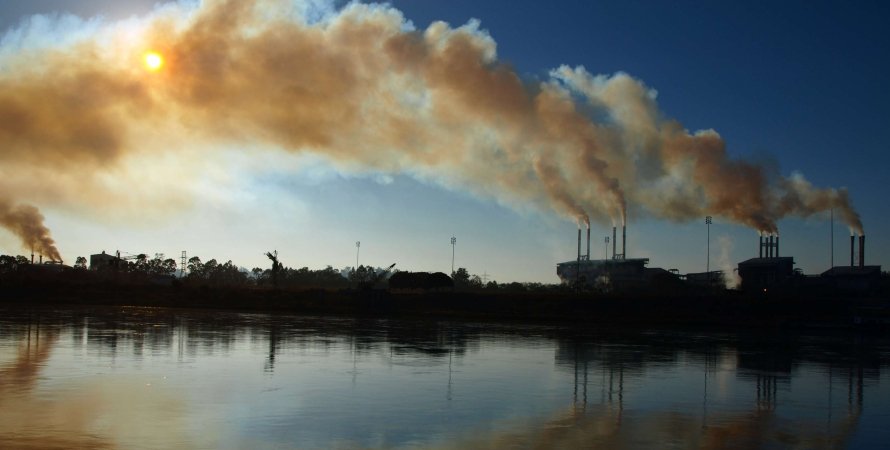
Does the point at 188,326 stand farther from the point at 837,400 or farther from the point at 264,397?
the point at 837,400

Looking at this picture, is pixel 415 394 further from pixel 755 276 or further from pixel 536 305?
pixel 755 276

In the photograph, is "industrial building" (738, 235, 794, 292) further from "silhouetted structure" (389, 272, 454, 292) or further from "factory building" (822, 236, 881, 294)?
"silhouetted structure" (389, 272, 454, 292)

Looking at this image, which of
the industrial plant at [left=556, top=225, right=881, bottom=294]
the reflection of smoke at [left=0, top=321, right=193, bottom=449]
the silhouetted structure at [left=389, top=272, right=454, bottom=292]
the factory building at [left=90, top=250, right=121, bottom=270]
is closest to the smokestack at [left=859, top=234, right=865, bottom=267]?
the industrial plant at [left=556, top=225, right=881, bottom=294]

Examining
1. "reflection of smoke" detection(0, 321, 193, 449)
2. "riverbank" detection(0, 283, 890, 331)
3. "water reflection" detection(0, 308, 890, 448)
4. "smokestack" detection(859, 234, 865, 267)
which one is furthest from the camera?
"smokestack" detection(859, 234, 865, 267)

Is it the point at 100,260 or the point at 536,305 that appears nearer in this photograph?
the point at 536,305

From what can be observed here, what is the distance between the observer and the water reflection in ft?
43.1

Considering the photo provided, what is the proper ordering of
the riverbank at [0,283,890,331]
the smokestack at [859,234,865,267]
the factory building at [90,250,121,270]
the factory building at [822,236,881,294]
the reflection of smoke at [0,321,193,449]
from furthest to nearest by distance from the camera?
1. the factory building at [90,250,121,270]
2. the smokestack at [859,234,865,267]
3. the factory building at [822,236,881,294]
4. the riverbank at [0,283,890,331]
5. the reflection of smoke at [0,321,193,449]

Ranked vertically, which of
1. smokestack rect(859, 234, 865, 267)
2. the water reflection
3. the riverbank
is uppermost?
smokestack rect(859, 234, 865, 267)

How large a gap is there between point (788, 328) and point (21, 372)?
2001 inches

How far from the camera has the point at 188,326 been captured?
132 feet

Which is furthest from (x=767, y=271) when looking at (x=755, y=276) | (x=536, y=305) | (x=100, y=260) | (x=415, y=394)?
(x=100, y=260)

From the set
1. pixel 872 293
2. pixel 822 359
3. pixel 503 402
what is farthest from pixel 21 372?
pixel 872 293

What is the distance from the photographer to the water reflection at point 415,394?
13.1 metres

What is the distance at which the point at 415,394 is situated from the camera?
1788 cm
